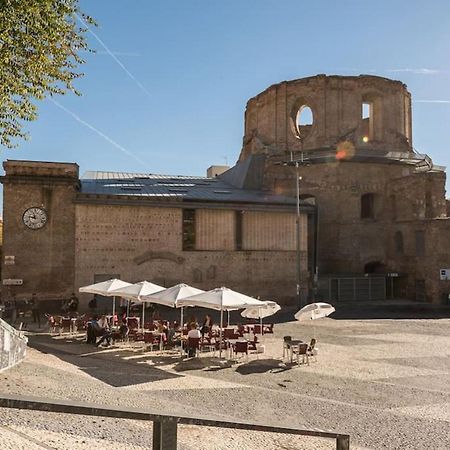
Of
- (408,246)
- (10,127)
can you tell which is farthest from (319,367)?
(408,246)

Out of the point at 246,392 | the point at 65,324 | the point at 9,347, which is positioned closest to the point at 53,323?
the point at 65,324

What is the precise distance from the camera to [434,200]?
3566 centimetres

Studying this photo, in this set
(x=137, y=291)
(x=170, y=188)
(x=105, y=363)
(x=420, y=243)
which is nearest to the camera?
(x=105, y=363)

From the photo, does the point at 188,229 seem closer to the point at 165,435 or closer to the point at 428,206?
the point at 428,206

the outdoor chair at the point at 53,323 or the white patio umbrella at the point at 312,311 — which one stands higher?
the white patio umbrella at the point at 312,311

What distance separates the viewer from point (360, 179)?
38906 millimetres

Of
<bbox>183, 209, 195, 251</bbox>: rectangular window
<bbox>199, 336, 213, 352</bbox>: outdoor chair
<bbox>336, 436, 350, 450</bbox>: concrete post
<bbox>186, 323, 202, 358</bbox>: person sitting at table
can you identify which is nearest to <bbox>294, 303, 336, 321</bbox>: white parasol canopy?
<bbox>199, 336, 213, 352</bbox>: outdoor chair

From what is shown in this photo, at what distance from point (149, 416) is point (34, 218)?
2536cm

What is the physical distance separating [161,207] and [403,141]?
2525 cm

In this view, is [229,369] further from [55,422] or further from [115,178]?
[115,178]

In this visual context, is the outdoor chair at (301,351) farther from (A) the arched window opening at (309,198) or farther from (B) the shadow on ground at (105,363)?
(A) the arched window opening at (309,198)

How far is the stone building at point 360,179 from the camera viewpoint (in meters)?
34.9

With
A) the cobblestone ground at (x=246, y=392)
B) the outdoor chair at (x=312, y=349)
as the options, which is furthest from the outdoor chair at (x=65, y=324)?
the outdoor chair at (x=312, y=349)

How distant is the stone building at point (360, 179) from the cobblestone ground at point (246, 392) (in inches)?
679
